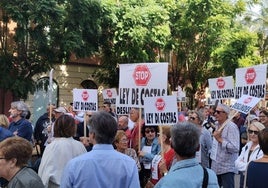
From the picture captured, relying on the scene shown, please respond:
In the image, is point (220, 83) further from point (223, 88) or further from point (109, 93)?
point (109, 93)

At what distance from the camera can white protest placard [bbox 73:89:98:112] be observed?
10.4 meters

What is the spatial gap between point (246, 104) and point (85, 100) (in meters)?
3.89

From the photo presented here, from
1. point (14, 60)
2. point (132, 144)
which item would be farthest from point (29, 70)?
point (132, 144)

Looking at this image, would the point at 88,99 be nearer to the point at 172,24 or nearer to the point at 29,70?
the point at 29,70

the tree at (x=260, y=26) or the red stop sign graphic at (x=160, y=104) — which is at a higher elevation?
the tree at (x=260, y=26)

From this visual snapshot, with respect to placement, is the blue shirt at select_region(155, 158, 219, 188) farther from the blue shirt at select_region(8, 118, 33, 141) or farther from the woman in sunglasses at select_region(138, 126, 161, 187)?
the blue shirt at select_region(8, 118, 33, 141)

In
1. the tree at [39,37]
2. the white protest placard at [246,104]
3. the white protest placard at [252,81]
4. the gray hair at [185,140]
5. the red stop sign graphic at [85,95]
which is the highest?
the tree at [39,37]

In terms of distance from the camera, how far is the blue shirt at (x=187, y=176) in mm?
3346

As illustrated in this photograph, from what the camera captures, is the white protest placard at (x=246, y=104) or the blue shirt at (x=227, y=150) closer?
the blue shirt at (x=227, y=150)

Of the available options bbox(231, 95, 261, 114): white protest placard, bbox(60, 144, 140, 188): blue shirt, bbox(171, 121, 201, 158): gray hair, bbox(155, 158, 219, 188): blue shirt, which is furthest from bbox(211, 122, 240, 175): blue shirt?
bbox(155, 158, 219, 188): blue shirt

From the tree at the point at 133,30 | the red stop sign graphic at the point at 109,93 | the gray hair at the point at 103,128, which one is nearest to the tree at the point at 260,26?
the tree at the point at 133,30

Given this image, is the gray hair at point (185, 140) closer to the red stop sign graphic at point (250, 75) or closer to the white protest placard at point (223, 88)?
the red stop sign graphic at point (250, 75)

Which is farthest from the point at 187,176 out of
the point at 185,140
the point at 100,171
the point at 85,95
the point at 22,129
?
the point at 85,95

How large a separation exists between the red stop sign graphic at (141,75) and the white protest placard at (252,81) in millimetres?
1787
